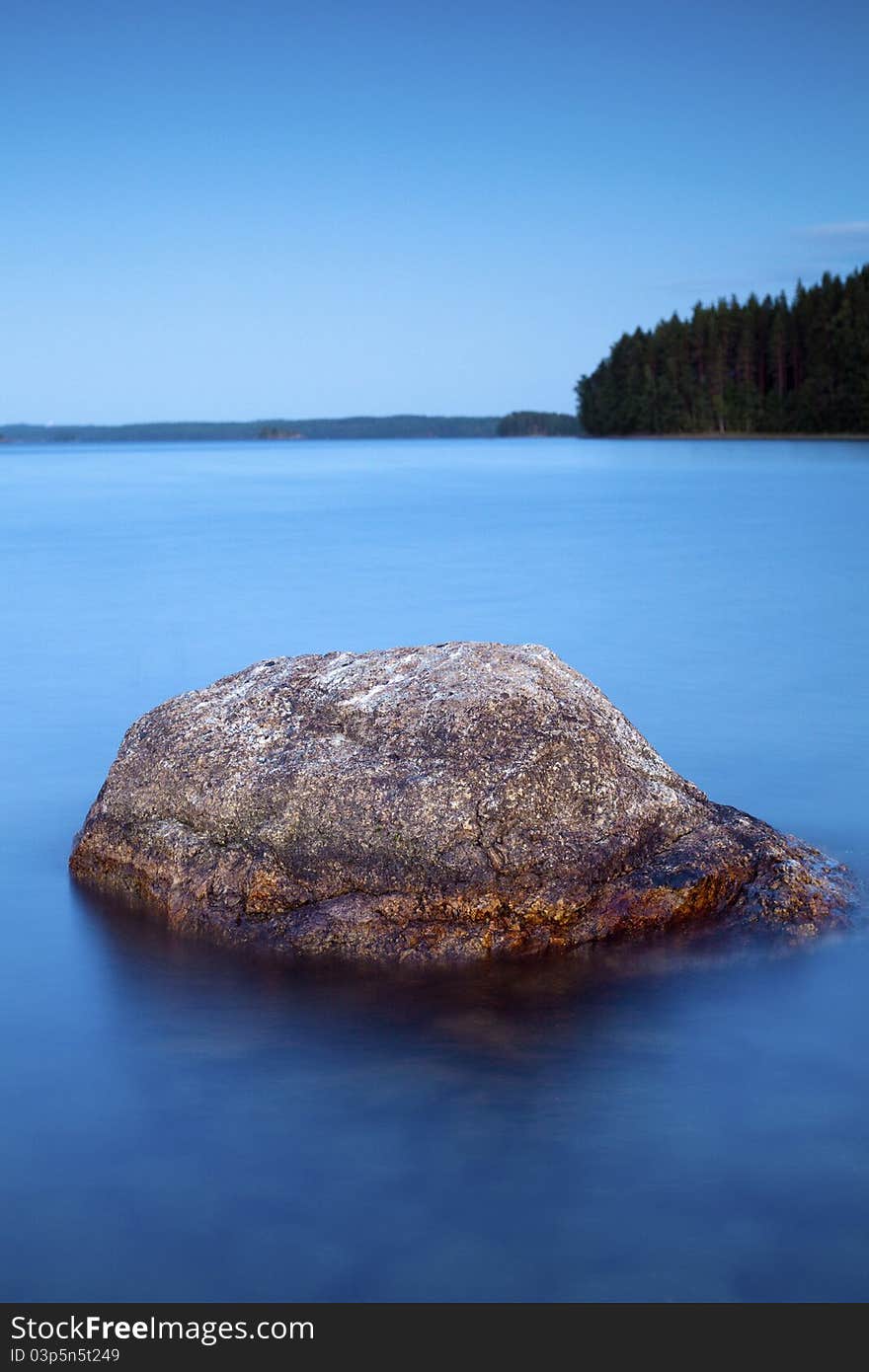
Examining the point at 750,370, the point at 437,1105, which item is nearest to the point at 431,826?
the point at 437,1105

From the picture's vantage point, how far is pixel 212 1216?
13.1 ft

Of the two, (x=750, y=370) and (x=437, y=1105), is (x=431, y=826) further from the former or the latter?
(x=750, y=370)

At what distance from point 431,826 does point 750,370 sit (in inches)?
4064

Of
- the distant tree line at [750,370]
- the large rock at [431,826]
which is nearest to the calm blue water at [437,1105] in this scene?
the large rock at [431,826]

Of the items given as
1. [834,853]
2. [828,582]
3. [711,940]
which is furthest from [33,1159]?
[828,582]

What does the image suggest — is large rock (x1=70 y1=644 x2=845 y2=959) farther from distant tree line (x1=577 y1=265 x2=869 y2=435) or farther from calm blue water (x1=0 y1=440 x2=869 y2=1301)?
distant tree line (x1=577 y1=265 x2=869 y2=435)

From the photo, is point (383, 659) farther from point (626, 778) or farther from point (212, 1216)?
point (212, 1216)

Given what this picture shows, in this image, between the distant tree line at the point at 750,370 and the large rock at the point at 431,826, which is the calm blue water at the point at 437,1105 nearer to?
the large rock at the point at 431,826

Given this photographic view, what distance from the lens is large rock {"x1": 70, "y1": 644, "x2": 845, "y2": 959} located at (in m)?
5.81

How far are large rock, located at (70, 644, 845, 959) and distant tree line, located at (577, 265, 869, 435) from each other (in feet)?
289

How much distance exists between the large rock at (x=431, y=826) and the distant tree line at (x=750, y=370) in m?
88.0

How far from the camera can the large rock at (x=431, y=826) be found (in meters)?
5.81

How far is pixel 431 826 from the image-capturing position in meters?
5.84

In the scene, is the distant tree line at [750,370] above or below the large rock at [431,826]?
above
